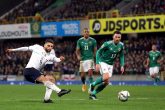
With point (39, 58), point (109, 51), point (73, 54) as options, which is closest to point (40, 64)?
point (39, 58)

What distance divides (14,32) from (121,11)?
1070cm

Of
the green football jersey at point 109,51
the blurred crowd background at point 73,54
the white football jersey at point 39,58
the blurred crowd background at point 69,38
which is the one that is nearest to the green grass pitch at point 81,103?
the white football jersey at point 39,58

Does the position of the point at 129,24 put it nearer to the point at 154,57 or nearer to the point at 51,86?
the point at 154,57

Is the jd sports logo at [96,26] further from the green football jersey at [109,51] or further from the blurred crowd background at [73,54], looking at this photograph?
the green football jersey at [109,51]

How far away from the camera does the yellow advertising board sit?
39.4m

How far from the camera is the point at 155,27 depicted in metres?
39.6

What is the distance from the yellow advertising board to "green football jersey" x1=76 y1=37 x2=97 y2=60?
1681 cm

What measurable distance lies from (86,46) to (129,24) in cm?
1864

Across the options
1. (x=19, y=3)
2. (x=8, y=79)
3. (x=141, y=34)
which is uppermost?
(x=19, y=3)

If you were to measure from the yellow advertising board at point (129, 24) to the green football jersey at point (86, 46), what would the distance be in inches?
662

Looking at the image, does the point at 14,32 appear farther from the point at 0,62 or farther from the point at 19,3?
the point at 19,3

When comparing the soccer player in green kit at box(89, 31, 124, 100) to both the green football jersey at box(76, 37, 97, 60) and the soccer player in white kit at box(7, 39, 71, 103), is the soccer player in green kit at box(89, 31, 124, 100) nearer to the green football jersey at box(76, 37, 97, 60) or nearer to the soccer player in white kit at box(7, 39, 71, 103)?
the soccer player in white kit at box(7, 39, 71, 103)

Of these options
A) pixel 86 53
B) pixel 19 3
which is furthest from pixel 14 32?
pixel 86 53

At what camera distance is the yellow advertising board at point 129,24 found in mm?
39394
